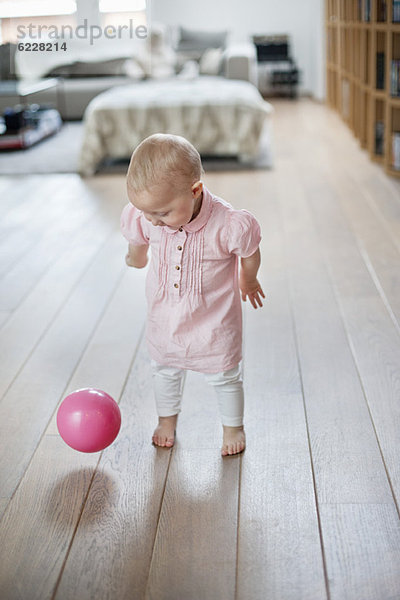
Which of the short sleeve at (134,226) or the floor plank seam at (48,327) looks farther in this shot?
the floor plank seam at (48,327)

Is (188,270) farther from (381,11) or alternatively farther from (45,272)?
(381,11)

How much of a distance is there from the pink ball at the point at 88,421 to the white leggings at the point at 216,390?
5.2 inches

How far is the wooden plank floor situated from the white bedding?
5.65 ft

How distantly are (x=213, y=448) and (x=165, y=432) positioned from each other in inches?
4.6

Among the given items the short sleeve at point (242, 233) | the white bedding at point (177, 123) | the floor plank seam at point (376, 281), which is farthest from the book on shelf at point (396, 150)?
the short sleeve at point (242, 233)

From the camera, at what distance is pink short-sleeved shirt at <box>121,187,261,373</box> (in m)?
1.39

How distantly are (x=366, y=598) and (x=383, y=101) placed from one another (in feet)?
13.5

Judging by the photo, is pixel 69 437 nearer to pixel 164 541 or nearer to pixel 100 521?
pixel 100 521

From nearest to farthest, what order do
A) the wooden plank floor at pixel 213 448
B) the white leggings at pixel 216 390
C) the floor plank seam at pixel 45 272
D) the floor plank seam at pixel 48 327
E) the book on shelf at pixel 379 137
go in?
1. the wooden plank floor at pixel 213 448
2. the white leggings at pixel 216 390
3. the floor plank seam at pixel 48 327
4. the floor plank seam at pixel 45 272
5. the book on shelf at pixel 379 137

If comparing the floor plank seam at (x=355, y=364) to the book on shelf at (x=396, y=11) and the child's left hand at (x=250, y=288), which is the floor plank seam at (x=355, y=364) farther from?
the book on shelf at (x=396, y=11)

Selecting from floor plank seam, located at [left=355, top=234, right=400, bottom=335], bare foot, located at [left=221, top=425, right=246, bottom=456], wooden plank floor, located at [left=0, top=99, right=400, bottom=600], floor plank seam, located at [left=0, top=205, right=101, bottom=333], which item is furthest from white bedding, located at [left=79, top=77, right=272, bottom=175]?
bare foot, located at [left=221, top=425, right=246, bottom=456]

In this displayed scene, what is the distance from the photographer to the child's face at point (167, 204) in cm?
128

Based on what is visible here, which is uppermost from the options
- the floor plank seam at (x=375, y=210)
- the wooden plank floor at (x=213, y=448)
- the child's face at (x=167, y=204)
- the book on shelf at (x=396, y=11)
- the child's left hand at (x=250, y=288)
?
the book on shelf at (x=396, y=11)

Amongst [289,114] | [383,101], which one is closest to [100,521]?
[383,101]
